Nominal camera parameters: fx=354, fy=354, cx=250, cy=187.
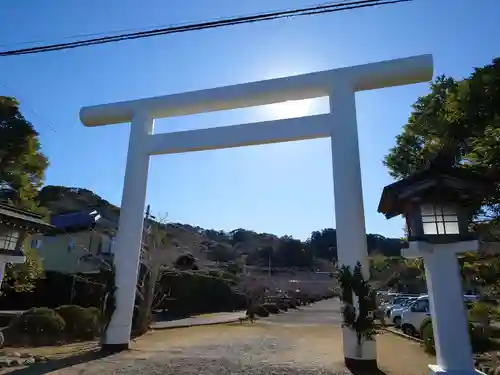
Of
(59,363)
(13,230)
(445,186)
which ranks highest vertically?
(445,186)

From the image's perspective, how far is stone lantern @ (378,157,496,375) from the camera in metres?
4.45

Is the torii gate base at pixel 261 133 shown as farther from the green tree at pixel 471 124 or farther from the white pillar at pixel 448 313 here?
the white pillar at pixel 448 313

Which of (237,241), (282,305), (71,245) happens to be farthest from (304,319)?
(237,241)

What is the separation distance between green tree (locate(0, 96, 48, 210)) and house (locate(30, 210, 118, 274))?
8.15 metres

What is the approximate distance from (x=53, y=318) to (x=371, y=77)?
10359mm

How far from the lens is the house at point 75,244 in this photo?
61.3ft

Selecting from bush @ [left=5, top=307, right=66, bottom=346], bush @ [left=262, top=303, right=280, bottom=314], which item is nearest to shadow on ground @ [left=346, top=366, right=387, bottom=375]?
bush @ [left=5, top=307, right=66, bottom=346]

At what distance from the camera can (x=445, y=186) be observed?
15.8 ft

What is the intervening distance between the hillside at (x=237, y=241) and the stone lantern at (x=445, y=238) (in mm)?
14092

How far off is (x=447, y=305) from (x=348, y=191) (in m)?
3.39

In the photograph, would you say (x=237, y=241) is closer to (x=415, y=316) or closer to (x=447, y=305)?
(x=415, y=316)

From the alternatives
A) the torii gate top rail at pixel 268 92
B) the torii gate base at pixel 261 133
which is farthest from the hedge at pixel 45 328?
the torii gate top rail at pixel 268 92

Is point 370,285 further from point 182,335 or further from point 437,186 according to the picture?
point 182,335

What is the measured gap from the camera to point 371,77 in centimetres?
808
